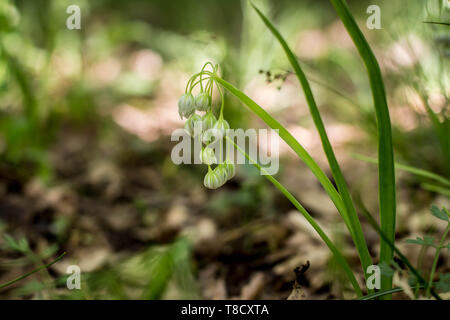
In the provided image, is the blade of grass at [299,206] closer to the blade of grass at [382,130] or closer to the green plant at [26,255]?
the blade of grass at [382,130]

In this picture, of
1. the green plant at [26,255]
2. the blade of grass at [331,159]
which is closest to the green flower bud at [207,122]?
the blade of grass at [331,159]

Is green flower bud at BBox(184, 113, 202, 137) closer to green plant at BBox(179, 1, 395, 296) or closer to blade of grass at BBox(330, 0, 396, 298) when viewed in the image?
green plant at BBox(179, 1, 395, 296)

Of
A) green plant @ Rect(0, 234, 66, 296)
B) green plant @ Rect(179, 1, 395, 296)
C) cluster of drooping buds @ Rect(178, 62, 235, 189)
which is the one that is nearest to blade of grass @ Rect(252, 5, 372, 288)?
green plant @ Rect(179, 1, 395, 296)

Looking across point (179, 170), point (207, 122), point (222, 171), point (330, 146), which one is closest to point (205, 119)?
point (207, 122)

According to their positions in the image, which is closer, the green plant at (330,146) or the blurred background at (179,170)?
the green plant at (330,146)

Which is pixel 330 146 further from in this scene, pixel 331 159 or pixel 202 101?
pixel 202 101
